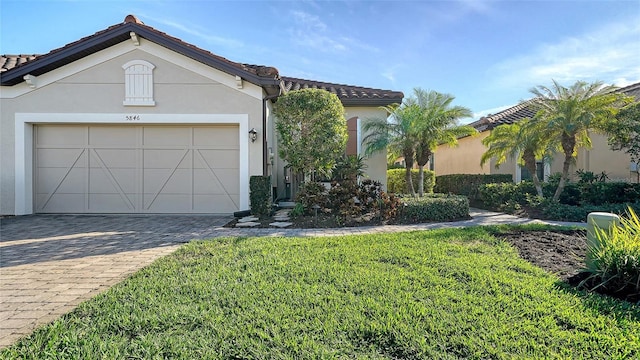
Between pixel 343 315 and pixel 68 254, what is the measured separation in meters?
5.28

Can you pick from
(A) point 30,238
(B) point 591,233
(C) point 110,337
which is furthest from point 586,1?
(A) point 30,238

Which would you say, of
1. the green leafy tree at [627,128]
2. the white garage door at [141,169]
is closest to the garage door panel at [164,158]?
the white garage door at [141,169]

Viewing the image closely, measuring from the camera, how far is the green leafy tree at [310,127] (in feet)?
29.4

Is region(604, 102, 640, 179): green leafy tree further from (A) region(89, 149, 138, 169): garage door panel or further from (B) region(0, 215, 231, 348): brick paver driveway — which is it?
(A) region(89, 149, 138, 169): garage door panel

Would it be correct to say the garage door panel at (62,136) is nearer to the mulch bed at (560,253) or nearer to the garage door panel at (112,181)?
the garage door panel at (112,181)

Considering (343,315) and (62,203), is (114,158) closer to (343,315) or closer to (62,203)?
(62,203)

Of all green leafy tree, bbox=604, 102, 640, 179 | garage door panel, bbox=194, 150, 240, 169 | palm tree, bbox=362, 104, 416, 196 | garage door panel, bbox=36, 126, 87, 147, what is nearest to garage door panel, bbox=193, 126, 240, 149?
garage door panel, bbox=194, 150, 240, 169

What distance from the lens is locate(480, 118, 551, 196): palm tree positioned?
10.3 meters

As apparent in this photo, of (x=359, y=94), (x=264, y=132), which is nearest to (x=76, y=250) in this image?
(x=264, y=132)

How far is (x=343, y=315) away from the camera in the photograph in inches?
117

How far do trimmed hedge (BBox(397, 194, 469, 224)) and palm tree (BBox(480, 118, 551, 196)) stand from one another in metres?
3.67

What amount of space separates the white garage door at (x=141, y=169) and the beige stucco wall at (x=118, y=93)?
0.67 metres

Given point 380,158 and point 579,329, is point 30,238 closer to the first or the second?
point 579,329

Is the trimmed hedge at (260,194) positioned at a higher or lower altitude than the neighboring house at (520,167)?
lower
